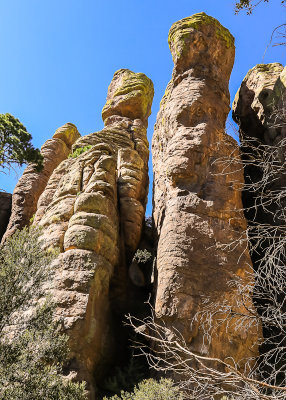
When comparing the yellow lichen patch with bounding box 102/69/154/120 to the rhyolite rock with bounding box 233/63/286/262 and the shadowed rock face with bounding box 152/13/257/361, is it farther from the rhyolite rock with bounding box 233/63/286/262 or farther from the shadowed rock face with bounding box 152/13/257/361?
the rhyolite rock with bounding box 233/63/286/262

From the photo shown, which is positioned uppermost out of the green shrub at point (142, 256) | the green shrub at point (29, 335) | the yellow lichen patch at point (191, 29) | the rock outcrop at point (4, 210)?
the yellow lichen patch at point (191, 29)

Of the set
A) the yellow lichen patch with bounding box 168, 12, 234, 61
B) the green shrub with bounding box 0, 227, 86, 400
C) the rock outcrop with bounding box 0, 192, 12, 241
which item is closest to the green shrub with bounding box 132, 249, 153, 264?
the green shrub with bounding box 0, 227, 86, 400

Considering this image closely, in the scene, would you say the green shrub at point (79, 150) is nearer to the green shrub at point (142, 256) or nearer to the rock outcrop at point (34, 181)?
the rock outcrop at point (34, 181)

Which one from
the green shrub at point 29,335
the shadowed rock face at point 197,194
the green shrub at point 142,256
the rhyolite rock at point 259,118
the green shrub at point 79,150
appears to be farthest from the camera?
the green shrub at point 79,150

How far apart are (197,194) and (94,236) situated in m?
3.84

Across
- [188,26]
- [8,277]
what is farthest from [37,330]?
[188,26]

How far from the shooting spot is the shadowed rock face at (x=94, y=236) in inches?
427

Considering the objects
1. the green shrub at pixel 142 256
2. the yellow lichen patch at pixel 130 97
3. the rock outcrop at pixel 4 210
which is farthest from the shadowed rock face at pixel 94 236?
the rock outcrop at pixel 4 210

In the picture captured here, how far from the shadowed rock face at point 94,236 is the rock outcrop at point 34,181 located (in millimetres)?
6096

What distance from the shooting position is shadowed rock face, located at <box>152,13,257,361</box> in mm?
10648

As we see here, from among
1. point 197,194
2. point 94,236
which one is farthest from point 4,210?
point 197,194

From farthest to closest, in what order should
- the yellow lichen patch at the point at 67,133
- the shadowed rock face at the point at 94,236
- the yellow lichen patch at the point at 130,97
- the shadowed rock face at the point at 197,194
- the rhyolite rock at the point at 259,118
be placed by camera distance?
the yellow lichen patch at the point at 67,133 < the yellow lichen patch at the point at 130,97 < the rhyolite rock at the point at 259,118 < the shadowed rock face at the point at 94,236 < the shadowed rock face at the point at 197,194

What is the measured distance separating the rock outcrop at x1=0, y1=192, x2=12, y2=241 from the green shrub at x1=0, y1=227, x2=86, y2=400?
14.5m

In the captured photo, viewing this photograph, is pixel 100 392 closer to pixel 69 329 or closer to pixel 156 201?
pixel 69 329
